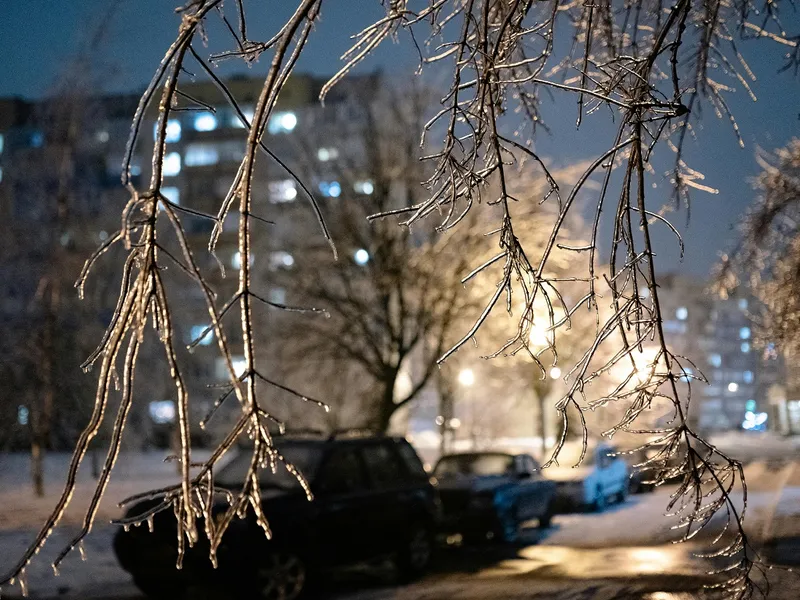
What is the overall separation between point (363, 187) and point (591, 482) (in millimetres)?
7689

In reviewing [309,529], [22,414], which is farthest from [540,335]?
[22,414]

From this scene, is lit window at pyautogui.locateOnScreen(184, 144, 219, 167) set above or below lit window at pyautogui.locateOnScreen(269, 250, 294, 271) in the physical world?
above

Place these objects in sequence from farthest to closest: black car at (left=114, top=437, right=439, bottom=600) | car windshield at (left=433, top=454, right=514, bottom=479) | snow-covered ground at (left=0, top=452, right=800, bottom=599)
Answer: car windshield at (left=433, top=454, right=514, bottom=479) → snow-covered ground at (left=0, top=452, right=800, bottom=599) → black car at (left=114, top=437, right=439, bottom=600)

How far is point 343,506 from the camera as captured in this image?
31.1 ft

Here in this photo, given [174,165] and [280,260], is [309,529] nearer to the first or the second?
[280,260]

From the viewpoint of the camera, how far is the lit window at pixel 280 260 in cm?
1873

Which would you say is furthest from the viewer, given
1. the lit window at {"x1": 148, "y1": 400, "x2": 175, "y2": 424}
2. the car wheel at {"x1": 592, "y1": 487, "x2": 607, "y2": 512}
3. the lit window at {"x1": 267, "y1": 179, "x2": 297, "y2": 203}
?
the lit window at {"x1": 148, "y1": 400, "x2": 175, "y2": 424}

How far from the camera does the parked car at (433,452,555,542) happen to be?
Result: 13.1m

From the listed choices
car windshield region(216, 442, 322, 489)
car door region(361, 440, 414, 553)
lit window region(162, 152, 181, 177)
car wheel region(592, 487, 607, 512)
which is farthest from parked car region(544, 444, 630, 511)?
lit window region(162, 152, 181, 177)

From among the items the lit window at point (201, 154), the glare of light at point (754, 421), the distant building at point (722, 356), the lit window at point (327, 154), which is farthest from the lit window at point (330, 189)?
the glare of light at point (754, 421)

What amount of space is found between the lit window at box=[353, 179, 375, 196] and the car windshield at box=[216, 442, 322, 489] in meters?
9.32

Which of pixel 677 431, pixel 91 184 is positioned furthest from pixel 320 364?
pixel 677 431

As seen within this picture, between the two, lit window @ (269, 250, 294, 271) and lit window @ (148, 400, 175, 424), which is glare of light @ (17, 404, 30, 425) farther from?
lit window @ (269, 250, 294, 271)

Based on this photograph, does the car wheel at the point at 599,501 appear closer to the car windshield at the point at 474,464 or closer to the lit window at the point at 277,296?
the car windshield at the point at 474,464
